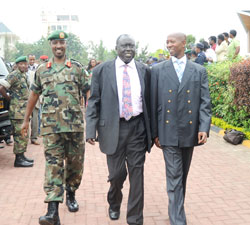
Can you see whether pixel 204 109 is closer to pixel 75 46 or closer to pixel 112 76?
pixel 112 76

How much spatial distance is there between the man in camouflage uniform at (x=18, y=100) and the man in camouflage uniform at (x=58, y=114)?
7.53 ft

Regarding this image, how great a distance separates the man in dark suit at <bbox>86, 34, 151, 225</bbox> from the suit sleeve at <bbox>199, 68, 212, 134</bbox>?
1.75 ft

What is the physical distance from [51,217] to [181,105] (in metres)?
1.75

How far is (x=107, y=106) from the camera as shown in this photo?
12.1 feet

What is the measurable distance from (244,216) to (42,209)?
7.62 ft

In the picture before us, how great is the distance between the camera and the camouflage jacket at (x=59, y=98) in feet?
13.0

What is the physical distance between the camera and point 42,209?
14.3ft

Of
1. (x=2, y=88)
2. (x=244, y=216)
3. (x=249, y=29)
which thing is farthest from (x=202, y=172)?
(x=249, y=29)

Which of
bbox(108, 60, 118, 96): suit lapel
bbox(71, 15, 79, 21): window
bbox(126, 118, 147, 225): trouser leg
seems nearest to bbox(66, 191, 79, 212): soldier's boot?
bbox(126, 118, 147, 225): trouser leg

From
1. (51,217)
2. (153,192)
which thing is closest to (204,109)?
(153,192)

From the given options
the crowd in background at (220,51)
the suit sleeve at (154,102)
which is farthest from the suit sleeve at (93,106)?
the crowd in background at (220,51)

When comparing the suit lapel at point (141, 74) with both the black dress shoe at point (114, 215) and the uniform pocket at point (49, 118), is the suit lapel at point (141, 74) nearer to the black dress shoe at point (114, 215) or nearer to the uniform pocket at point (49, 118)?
the uniform pocket at point (49, 118)

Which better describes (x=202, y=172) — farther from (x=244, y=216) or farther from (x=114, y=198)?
(x=114, y=198)

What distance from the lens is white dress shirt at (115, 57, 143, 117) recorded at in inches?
145
